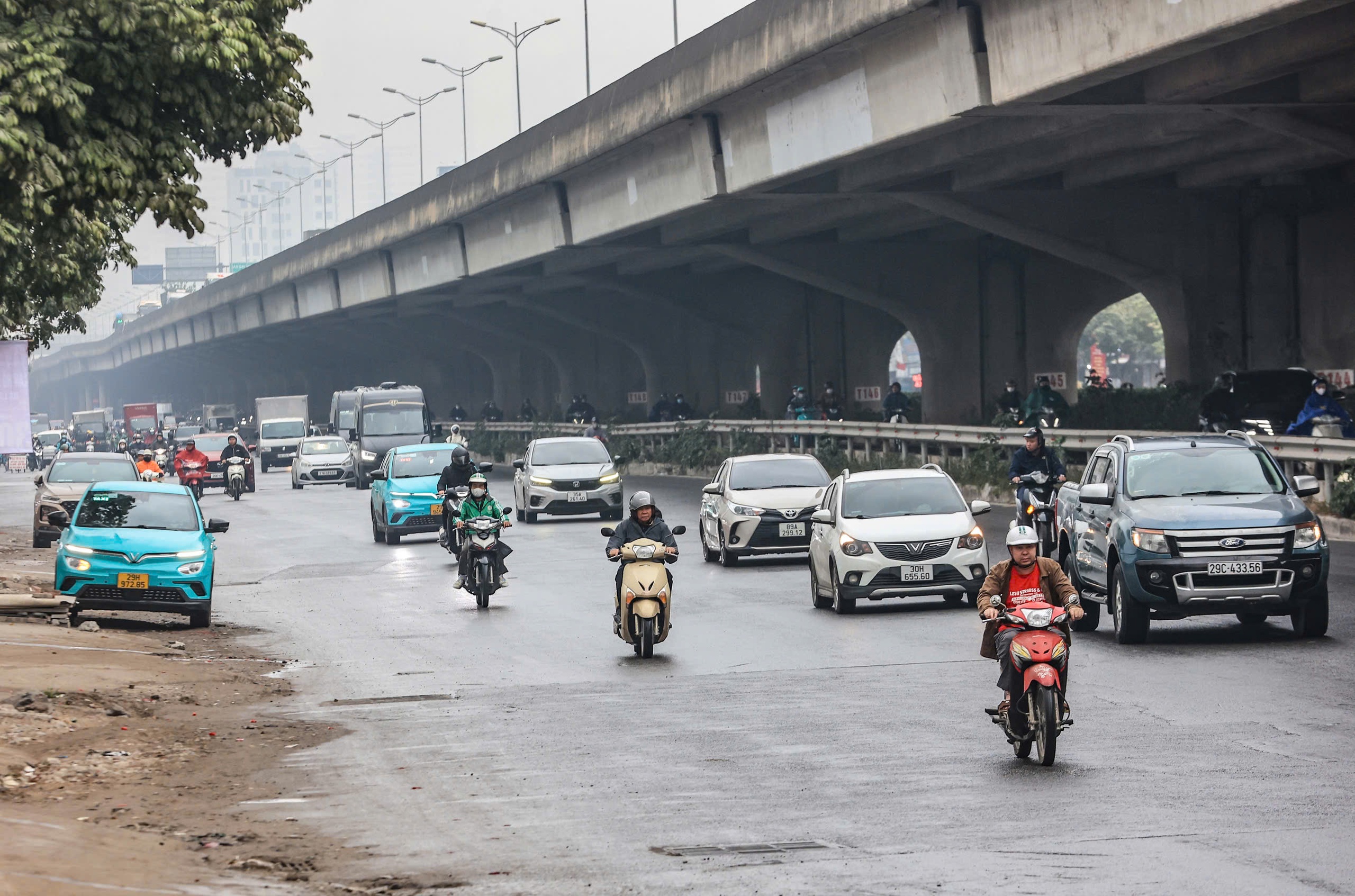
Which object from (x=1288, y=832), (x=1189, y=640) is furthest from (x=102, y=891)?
(x=1189, y=640)

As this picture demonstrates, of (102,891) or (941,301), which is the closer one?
(102,891)

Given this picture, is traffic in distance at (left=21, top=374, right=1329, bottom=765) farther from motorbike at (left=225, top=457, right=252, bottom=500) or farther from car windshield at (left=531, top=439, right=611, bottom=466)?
motorbike at (left=225, top=457, right=252, bottom=500)

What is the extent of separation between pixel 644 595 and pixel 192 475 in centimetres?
3274

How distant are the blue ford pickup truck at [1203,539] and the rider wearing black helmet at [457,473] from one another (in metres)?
11.3

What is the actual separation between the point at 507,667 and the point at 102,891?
8.85 meters

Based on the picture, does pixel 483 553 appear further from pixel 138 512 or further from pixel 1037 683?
pixel 1037 683

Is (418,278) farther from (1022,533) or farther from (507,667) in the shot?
(1022,533)

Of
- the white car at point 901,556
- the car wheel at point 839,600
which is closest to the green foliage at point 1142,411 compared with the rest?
the white car at point 901,556

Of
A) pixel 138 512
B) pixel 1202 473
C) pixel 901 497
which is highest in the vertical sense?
pixel 1202 473

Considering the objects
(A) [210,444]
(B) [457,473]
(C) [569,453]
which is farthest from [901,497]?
(A) [210,444]

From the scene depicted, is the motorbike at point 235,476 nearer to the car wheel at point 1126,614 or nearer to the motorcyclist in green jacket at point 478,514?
the motorcyclist in green jacket at point 478,514

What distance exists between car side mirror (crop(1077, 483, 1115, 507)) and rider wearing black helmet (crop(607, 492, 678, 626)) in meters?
3.44

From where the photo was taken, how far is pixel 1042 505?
23703mm

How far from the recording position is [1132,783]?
9977mm
